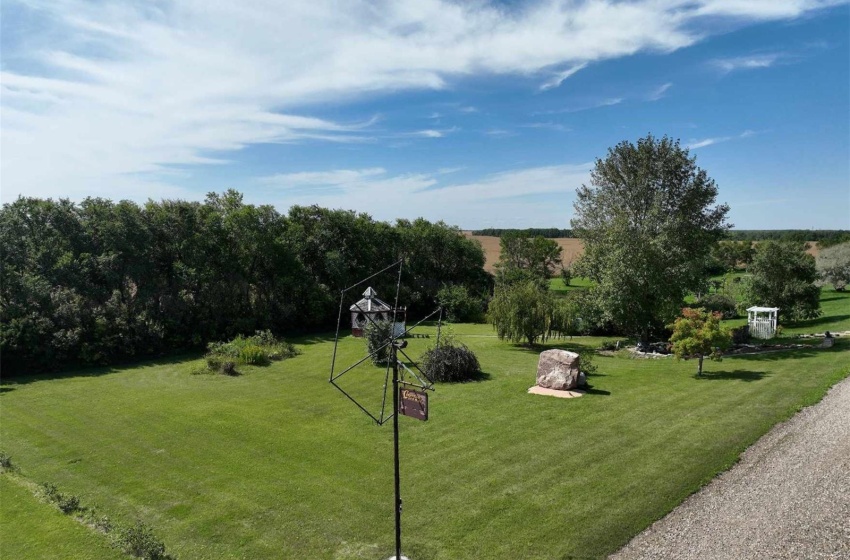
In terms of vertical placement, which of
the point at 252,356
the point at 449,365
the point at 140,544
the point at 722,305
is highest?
the point at 722,305

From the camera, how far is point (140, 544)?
811cm

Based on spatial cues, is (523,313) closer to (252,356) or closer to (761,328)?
(252,356)

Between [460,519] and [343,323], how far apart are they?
31498mm

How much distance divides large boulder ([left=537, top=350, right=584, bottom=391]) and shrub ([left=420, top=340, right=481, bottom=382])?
303cm

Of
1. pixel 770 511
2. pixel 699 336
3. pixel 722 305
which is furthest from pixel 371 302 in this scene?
pixel 722 305

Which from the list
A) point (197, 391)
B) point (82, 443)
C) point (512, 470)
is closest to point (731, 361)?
point (512, 470)

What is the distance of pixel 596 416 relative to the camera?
579 inches

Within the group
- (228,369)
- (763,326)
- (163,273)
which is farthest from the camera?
(163,273)

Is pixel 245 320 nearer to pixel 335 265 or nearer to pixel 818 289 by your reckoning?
pixel 335 265

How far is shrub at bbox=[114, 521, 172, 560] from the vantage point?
314 inches

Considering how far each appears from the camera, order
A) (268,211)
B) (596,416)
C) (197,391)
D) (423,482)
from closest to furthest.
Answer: (423,482) → (596,416) → (197,391) → (268,211)

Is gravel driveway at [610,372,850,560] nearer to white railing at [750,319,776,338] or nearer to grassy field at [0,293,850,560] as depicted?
grassy field at [0,293,850,560]

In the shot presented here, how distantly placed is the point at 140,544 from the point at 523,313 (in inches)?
751

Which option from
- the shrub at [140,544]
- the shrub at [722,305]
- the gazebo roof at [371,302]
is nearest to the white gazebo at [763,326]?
the shrub at [722,305]
